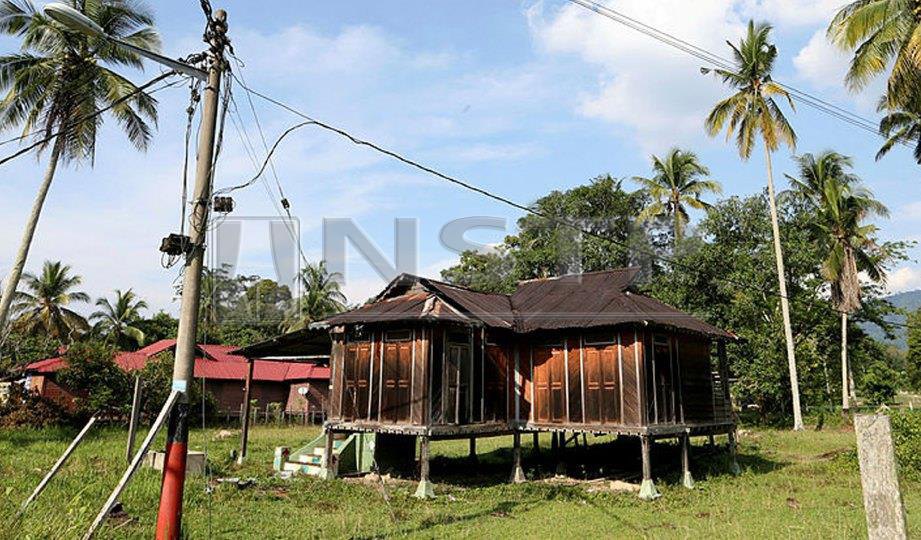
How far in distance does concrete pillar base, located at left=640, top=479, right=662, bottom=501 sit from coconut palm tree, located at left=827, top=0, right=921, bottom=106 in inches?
472

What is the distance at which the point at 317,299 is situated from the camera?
43.6 m

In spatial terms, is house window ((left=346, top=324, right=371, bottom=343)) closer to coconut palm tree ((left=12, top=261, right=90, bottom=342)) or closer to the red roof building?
the red roof building

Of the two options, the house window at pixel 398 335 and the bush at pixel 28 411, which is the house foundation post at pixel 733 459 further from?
the bush at pixel 28 411

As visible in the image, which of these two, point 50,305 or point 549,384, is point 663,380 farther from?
point 50,305

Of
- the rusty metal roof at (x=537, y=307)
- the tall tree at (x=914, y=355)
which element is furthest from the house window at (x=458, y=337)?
the tall tree at (x=914, y=355)

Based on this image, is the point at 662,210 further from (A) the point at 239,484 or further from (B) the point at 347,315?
(A) the point at 239,484

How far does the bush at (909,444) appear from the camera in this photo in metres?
→ 15.6

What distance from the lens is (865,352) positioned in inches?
1635

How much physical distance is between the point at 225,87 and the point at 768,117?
87.9ft

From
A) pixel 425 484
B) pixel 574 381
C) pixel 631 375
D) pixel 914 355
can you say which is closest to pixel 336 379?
pixel 425 484

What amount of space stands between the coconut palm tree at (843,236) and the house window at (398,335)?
26568 millimetres

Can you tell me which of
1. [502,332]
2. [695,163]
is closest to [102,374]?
[502,332]

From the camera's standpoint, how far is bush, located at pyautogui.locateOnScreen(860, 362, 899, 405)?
41656 mm

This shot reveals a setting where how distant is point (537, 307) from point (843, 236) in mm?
23313
